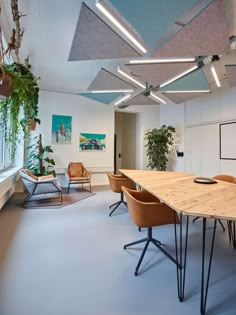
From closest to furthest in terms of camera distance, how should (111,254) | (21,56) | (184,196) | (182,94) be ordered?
(184,196)
(111,254)
(21,56)
(182,94)

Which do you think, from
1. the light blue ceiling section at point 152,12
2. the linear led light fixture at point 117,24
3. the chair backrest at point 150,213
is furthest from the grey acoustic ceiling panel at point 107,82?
the chair backrest at point 150,213

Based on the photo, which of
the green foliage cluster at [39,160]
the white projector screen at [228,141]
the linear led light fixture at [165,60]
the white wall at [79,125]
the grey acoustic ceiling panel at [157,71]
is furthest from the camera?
the white wall at [79,125]

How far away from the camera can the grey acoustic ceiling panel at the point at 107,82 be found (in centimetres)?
369

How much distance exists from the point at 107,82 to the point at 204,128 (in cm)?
328

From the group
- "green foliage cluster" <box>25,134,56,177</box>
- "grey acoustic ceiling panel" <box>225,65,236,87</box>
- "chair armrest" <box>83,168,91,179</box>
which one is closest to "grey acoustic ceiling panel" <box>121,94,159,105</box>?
"grey acoustic ceiling panel" <box>225,65,236,87</box>

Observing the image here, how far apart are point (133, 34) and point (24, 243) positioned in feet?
9.67

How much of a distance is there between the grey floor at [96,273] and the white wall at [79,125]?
3.34 m

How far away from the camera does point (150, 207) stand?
204 cm

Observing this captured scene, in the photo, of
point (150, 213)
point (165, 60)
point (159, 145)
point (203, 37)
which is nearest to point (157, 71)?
point (165, 60)

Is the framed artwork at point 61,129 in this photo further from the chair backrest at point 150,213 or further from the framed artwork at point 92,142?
the chair backrest at point 150,213

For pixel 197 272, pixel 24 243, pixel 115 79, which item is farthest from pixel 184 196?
Answer: pixel 115 79

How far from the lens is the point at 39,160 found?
18.4ft

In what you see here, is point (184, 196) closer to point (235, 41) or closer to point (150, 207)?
point (150, 207)

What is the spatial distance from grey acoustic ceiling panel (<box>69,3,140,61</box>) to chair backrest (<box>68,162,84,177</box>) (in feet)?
12.5
